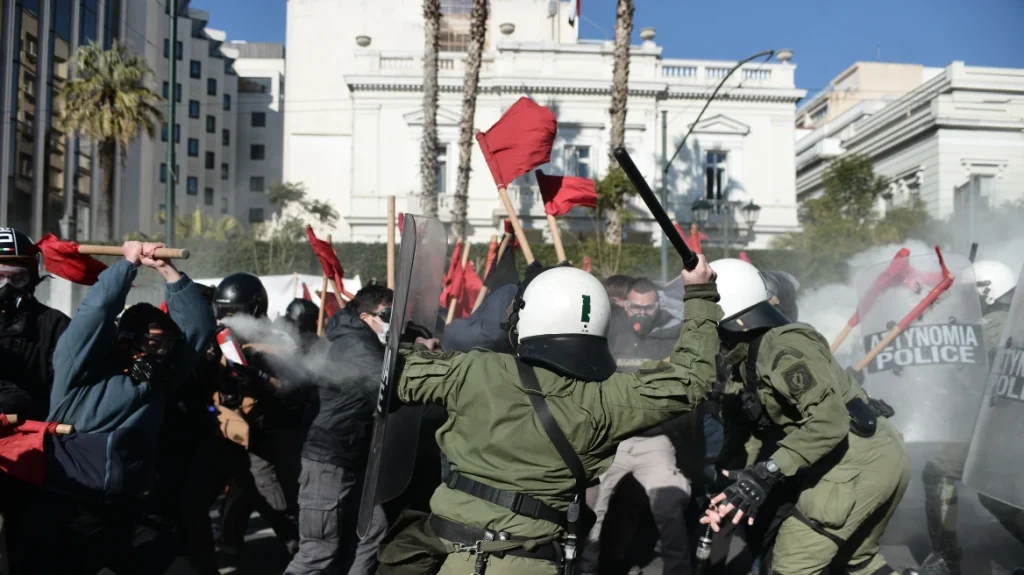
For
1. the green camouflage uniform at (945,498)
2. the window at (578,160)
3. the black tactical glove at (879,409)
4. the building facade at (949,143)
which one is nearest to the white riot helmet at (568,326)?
the black tactical glove at (879,409)

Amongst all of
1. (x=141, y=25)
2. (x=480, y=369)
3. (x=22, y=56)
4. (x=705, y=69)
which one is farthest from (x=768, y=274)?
(x=705, y=69)

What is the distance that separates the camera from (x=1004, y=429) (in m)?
3.04

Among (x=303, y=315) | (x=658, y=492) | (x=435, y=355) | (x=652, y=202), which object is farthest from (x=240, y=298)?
(x=652, y=202)

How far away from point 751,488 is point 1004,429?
0.89m

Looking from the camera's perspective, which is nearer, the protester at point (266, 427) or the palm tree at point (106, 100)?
the protester at point (266, 427)

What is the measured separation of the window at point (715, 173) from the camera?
33.8m

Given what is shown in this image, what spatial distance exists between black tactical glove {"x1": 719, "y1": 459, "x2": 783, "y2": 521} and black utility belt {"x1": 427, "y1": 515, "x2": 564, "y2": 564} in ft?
2.62

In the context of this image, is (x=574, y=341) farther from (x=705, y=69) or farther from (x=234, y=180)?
(x=234, y=180)

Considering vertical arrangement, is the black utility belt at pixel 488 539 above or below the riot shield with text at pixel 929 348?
below

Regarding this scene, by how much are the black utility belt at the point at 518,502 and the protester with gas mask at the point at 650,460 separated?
81.3 inches

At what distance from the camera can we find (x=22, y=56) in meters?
18.8

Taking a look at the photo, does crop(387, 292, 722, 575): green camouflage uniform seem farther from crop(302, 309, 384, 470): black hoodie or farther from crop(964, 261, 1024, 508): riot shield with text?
crop(302, 309, 384, 470): black hoodie

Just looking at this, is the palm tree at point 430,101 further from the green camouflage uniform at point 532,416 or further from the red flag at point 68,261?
the green camouflage uniform at point 532,416

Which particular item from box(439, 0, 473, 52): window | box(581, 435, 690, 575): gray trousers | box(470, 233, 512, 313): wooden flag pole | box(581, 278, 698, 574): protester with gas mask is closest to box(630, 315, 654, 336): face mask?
box(581, 278, 698, 574): protester with gas mask
